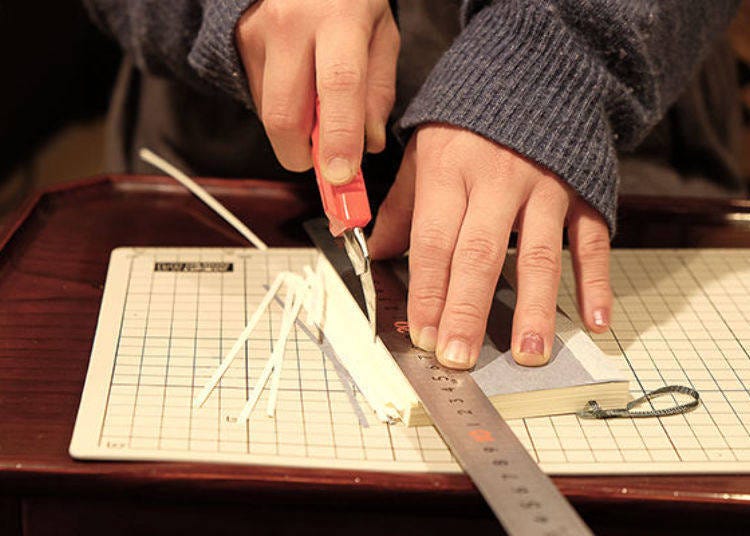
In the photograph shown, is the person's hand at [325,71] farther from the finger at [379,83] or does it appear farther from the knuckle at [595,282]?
the knuckle at [595,282]

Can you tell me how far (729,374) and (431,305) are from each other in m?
0.20

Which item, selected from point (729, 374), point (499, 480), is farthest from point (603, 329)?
point (499, 480)

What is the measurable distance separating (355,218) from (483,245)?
0.08 metres

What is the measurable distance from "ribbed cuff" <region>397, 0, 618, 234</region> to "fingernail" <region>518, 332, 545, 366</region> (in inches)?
4.6

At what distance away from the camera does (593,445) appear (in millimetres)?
505

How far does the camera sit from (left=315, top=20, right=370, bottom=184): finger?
575mm

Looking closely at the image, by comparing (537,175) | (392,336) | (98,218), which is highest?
(537,175)

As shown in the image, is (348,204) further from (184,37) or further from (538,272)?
(184,37)

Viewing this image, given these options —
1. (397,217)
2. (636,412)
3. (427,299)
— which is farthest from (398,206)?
(636,412)

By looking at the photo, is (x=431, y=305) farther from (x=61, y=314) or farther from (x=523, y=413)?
(x=61, y=314)

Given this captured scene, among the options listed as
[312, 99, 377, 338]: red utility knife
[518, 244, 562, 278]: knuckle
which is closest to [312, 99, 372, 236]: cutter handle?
[312, 99, 377, 338]: red utility knife

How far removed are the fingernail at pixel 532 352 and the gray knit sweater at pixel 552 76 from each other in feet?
0.38

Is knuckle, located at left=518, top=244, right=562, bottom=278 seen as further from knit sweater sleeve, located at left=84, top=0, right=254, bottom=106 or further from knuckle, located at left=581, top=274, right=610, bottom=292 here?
knit sweater sleeve, located at left=84, top=0, right=254, bottom=106

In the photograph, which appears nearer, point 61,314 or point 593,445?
point 593,445
